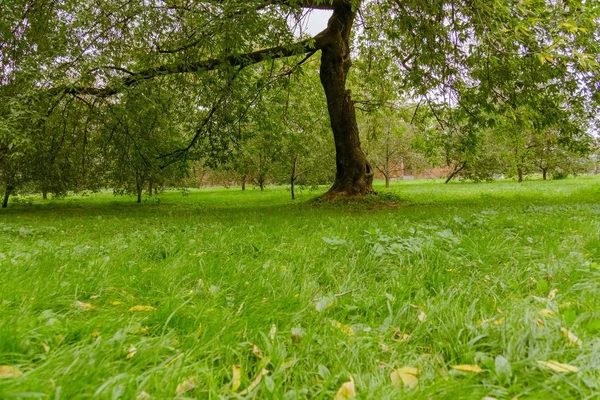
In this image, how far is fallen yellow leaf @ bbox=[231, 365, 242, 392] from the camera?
4.22 ft

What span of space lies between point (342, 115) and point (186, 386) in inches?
405

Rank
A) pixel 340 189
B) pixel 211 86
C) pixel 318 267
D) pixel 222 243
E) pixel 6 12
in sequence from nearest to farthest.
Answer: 1. pixel 318 267
2. pixel 222 243
3. pixel 6 12
4. pixel 211 86
5. pixel 340 189

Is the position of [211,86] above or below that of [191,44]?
below

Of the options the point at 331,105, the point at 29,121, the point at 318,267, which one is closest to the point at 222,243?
the point at 318,267

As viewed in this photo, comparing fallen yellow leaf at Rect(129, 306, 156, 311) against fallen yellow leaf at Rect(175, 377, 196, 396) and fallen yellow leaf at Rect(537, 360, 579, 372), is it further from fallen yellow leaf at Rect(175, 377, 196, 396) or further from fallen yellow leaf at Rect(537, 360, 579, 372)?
fallen yellow leaf at Rect(537, 360, 579, 372)

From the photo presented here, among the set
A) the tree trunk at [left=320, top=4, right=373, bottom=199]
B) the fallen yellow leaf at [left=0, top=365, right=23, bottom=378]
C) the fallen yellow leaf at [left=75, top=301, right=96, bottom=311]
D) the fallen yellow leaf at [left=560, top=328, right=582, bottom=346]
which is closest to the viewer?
the fallen yellow leaf at [left=0, top=365, right=23, bottom=378]

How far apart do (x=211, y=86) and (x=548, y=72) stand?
7.68 meters

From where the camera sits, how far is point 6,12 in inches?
270

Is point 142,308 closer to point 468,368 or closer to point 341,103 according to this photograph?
point 468,368

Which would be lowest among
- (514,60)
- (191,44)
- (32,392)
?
(32,392)

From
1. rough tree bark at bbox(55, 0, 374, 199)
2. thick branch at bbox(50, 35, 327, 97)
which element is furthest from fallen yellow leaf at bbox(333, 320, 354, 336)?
rough tree bark at bbox(55, 0, 374, 199)

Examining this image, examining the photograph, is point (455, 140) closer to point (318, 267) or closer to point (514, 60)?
point (514, 60)

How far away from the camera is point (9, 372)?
1.19m

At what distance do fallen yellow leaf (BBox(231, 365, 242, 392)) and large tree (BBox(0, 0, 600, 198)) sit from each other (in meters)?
5.72
